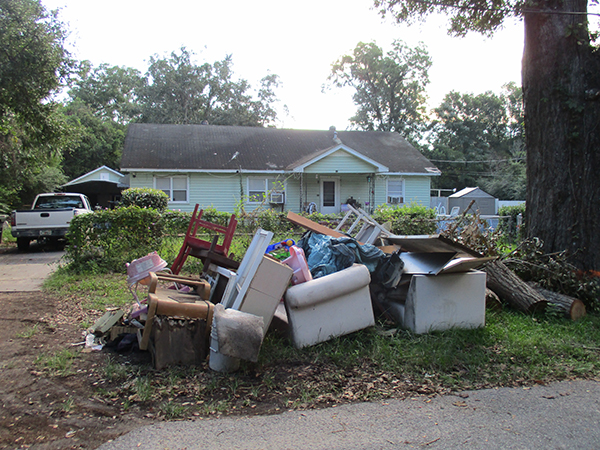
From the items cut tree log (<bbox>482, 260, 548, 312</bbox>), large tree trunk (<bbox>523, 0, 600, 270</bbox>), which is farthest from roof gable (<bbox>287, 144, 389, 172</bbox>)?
cut tree log (<bbox>482, 260, 548, 312</bbox>)

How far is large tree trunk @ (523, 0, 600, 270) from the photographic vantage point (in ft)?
20.1

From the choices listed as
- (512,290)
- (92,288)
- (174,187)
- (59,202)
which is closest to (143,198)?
(59,202)

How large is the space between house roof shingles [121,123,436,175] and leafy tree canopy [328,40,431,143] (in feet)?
58.5

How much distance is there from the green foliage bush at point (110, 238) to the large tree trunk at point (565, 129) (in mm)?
6984

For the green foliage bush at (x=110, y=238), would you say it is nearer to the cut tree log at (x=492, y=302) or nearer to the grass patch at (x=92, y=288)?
the grass patch at (x=92, y=288)

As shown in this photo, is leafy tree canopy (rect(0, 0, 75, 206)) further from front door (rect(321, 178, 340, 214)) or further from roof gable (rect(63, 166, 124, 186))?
front door (rect(321, 178, 340, 214))

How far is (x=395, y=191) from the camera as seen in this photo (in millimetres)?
20984

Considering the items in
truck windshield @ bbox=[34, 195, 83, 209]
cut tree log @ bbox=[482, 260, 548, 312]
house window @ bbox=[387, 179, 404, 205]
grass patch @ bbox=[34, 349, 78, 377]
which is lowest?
grass patch @ bbox=[34, 349, 78, 377]

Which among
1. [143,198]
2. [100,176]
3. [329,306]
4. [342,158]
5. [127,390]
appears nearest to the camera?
[127,390]

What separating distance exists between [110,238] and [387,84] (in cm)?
3656

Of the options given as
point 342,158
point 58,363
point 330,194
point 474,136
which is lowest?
point 58,363

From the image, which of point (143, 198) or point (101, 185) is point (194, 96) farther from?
point (143, 198)

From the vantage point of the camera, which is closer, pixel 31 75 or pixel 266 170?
pixel 31 75

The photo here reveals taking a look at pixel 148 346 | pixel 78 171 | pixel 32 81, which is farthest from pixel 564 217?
pixel 78 171
